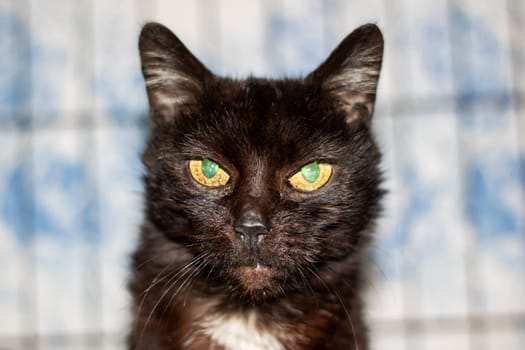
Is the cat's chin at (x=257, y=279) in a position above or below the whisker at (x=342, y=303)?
above

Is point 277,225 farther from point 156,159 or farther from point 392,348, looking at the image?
point 392,348

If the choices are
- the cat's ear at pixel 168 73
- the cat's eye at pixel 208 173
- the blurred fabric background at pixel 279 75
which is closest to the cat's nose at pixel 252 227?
the cat's eye at pixel 208 173

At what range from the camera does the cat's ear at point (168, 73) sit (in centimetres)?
187

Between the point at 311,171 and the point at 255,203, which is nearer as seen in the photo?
the point at 255,203

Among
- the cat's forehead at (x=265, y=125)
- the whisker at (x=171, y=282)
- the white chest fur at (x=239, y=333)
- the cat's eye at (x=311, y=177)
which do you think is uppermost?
the cat's forehead at (x=265, y=125)

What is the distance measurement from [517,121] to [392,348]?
1.14m

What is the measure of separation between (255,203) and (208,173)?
0.65 feet

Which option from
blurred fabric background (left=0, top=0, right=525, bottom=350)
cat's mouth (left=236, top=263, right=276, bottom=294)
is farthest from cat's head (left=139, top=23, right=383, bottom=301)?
blurred fabric background (left=0, top=0, right=525, bottom=350)

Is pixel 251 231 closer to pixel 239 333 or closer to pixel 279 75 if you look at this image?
pixel 239 333

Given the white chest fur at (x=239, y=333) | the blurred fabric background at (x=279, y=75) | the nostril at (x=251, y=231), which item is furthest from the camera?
the blurred fabric background at (x=279, y=75)

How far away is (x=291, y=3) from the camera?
3051mm

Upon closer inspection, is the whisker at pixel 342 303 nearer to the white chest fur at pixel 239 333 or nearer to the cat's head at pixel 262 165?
the cat's head at pixel 262 165

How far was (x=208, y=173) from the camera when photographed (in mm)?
1773

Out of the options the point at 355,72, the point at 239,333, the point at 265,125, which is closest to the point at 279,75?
the point at 355,72
